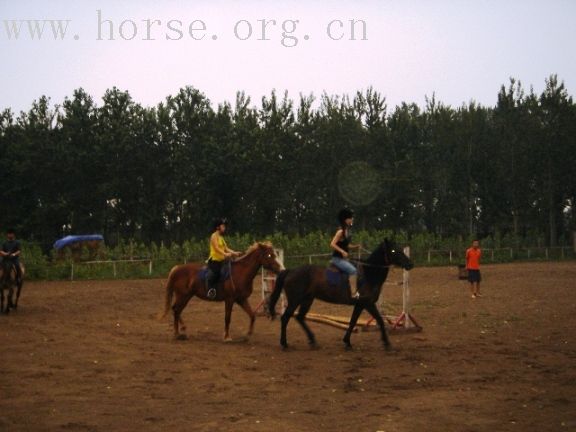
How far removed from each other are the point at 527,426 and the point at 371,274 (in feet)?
21.1

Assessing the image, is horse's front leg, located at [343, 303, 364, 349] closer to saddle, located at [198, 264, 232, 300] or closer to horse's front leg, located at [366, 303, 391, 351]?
horse's front leg, located at [366, 303, 391, 351]

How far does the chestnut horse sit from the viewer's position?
14.8 metres

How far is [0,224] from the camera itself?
55.0m

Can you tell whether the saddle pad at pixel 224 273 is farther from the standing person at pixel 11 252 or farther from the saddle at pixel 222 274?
the standing person at pixel 11 252

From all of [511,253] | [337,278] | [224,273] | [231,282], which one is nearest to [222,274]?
[224,273]

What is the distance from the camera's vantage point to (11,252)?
750 inches

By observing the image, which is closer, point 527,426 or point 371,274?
point 527,426

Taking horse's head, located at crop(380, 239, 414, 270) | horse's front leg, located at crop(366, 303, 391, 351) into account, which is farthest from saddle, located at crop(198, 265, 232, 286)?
horse's head, located at crop(380, 239, 414, 270)

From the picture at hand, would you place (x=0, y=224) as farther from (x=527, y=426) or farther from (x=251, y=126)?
(x=527, y=426)

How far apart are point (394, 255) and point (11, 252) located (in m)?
10.5

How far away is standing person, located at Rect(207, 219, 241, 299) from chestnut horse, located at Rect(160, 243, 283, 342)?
0.12 meters

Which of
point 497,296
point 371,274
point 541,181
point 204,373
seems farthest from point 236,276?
point 541,181

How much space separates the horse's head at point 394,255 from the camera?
1373 cm

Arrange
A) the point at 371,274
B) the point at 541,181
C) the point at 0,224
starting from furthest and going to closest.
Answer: the point at 541,181, the point at 0,224, the point at 371,274
